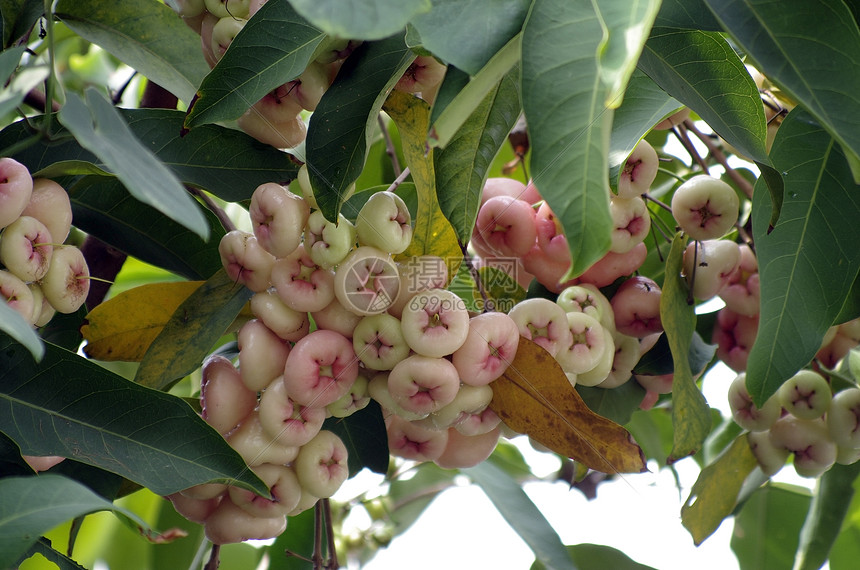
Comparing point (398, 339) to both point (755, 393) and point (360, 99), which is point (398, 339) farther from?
point (755, 393)

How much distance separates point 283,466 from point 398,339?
0.69ft

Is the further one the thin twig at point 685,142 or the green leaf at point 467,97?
the thin twig at point 685,142

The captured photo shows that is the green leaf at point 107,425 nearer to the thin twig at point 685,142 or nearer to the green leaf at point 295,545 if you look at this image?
the green leaf at point 295,545

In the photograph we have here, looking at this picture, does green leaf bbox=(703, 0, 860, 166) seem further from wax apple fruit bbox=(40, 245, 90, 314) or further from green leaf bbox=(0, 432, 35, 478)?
green leaf bbox=(0, 432, 35, 478)

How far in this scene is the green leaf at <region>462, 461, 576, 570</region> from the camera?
1.23 m

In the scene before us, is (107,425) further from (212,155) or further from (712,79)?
(712,79)

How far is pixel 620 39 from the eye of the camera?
1.95ft

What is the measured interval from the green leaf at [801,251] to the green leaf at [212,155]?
0.57 m

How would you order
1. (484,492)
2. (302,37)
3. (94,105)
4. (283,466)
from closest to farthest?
(94,105), (302,37), (283,466), (484,492)

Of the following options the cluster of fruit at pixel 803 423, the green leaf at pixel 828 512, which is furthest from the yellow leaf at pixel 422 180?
the green leaf at pixel 828 512

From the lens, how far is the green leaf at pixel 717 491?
1276 millimetres

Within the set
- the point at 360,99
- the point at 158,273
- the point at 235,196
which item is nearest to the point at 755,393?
the point at 360,99

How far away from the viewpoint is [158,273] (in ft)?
5.62

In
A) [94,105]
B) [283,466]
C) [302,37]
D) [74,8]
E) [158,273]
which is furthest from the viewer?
[158,273]
